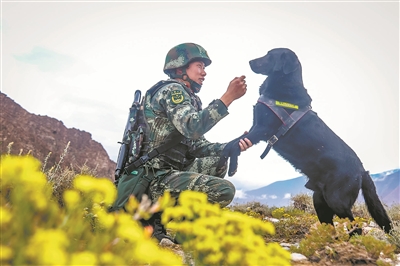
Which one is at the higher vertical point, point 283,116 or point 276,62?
point 276,62

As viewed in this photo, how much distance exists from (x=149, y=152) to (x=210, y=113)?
33.1 inches

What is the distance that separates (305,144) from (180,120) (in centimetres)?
155

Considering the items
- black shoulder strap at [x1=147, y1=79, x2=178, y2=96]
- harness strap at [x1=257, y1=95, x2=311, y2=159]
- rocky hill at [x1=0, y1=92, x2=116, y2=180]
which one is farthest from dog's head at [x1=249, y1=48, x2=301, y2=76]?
rocky hill at [x1=0, y1=92, x2=116, y2=180]

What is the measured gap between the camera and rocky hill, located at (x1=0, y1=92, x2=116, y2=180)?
22.8m

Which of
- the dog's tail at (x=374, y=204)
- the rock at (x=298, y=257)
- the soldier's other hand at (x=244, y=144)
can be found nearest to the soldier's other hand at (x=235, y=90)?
the soldier's other hand at (x=244, y=144)

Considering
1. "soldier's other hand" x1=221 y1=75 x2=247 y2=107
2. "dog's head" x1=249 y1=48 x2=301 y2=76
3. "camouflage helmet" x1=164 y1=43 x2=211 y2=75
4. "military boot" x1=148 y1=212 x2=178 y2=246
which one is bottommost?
"military boot" x1=148 y1=212 x2=178 y2=246

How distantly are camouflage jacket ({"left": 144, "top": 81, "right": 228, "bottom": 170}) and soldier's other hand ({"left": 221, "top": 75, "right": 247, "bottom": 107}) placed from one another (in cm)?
5

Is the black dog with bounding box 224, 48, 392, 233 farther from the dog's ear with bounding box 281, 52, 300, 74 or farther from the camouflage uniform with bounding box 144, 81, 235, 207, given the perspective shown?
the camouflage uniform with bounding box 144, 81, 235, 207

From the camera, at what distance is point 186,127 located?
2.96m

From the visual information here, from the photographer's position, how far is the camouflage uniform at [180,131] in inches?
114

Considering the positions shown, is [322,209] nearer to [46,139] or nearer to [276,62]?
[276,62]

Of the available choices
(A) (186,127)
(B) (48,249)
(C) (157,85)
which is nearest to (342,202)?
(A) (186,127)

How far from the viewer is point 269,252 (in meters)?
1.13

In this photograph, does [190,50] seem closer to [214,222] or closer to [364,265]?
[364,265]
